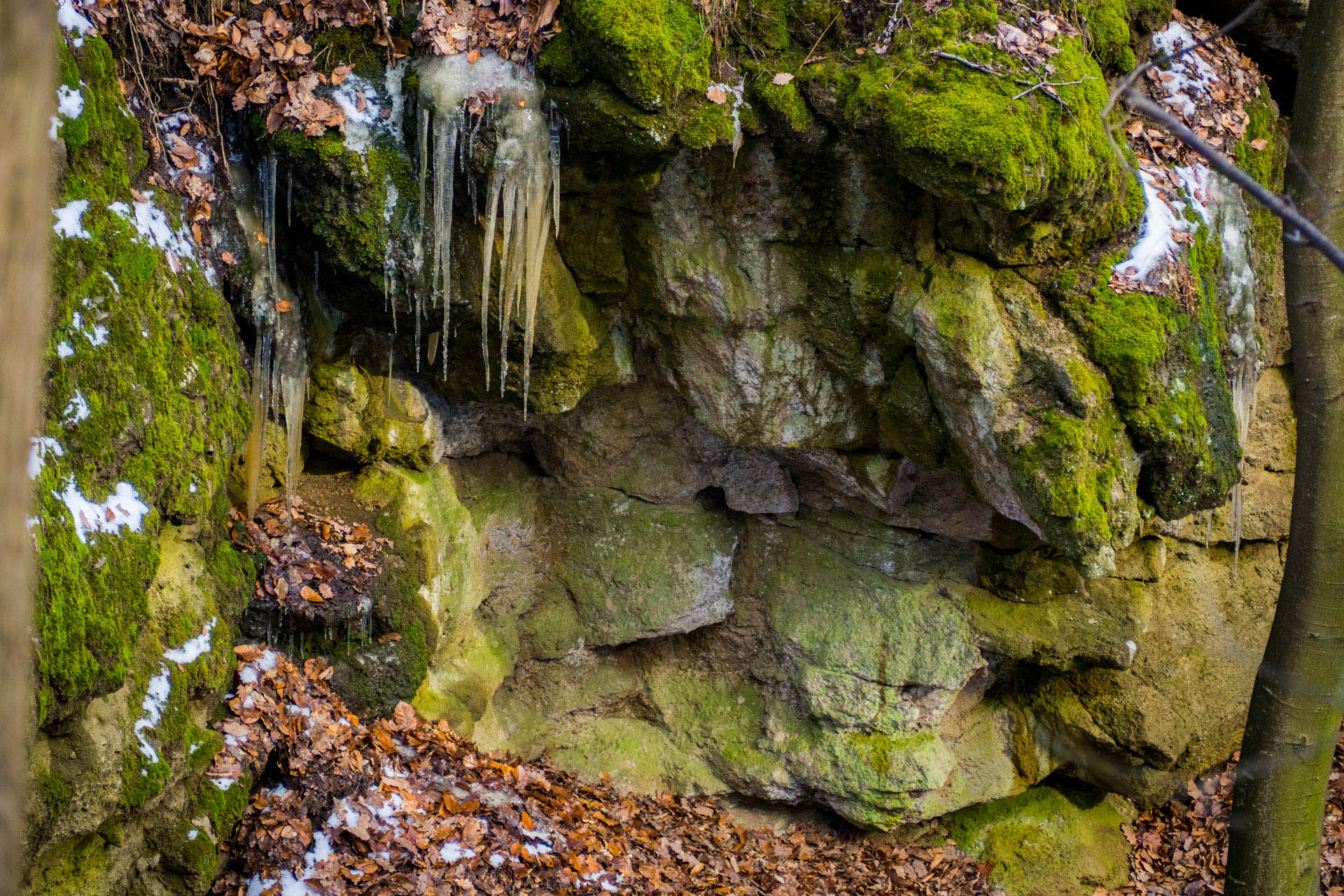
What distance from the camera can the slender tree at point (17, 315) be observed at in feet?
4.12

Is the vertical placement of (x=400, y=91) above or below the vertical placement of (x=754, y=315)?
above

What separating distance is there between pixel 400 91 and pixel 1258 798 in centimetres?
650

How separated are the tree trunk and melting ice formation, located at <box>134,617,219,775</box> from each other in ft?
19.5

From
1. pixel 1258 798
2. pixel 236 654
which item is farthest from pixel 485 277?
pixel 1258 798

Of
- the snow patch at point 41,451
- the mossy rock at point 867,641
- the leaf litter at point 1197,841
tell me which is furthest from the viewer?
the mossy rock at point 867,641

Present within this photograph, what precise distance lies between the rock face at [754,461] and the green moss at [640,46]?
0.02 m

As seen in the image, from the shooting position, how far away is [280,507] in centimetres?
546

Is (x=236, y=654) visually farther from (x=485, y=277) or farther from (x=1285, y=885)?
(x=1285, y=885)

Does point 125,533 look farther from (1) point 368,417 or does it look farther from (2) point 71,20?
(1) point 368,417

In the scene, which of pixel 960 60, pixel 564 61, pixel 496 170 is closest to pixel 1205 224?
pixel 960 60

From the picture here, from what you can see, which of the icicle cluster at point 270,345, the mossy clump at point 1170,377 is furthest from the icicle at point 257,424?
the mossy clump at point 1170,377

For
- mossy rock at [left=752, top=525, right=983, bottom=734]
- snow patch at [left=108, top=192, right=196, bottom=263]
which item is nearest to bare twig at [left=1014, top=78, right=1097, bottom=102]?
mossy rock at [left=752, top=525, right=983, bottom=734]

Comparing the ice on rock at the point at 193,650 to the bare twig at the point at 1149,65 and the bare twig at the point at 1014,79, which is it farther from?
the bare twig at the point at 1014,79

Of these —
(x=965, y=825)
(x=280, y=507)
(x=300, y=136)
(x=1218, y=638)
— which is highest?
(x=300, y=136)
